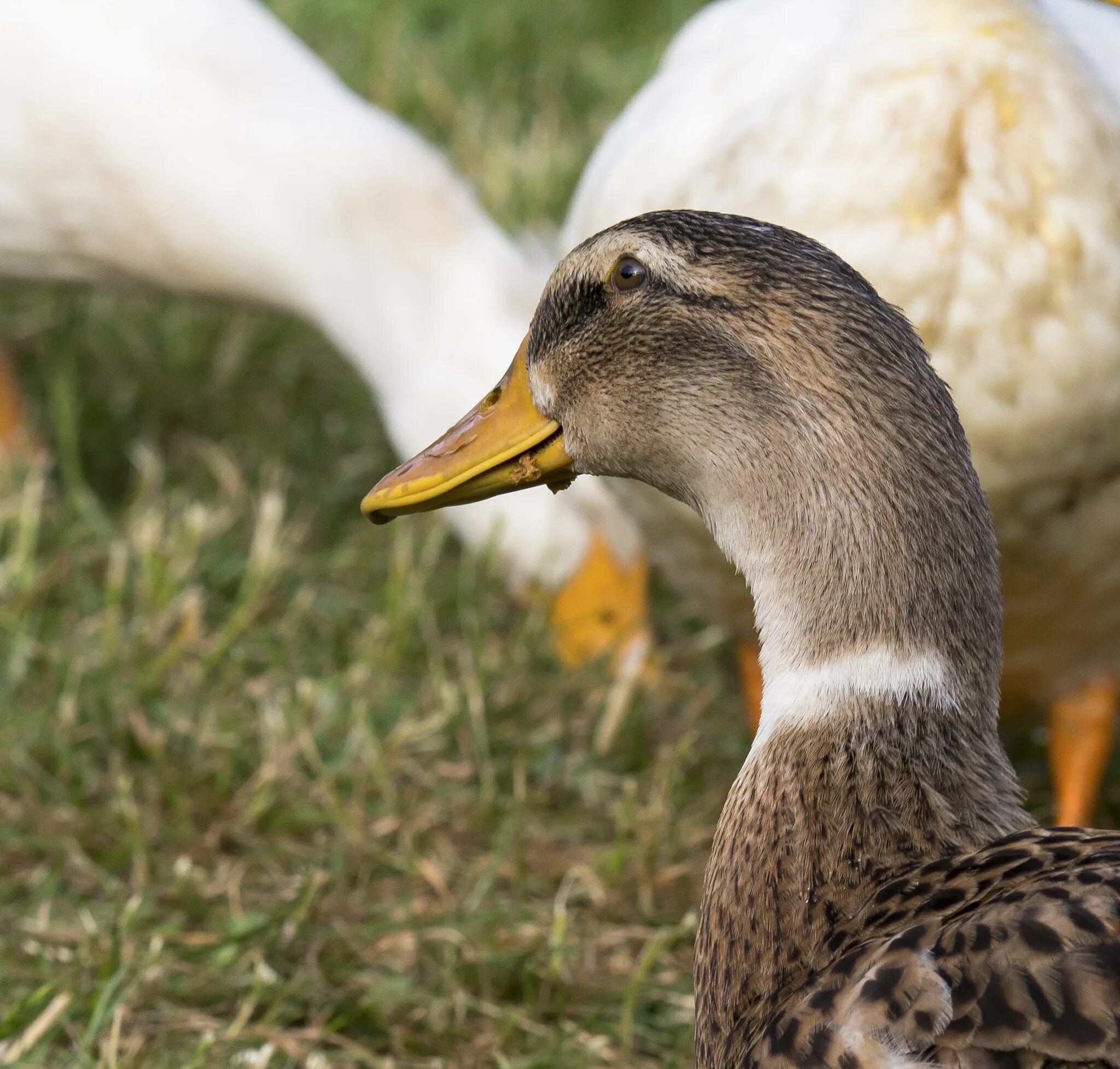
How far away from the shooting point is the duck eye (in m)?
1.64

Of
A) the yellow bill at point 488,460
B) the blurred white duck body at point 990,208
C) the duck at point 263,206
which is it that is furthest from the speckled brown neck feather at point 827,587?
the duck at point 263,206

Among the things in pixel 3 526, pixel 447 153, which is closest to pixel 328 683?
pixel 3 526

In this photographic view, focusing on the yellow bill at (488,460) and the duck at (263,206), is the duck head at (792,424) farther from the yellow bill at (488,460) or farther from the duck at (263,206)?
the duck at (263,206)

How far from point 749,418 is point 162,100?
2.07 meters

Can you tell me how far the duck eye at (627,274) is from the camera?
1.64 m

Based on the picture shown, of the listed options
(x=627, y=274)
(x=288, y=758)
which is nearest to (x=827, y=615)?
(x=627, y=274)

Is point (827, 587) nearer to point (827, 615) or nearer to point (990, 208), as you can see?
point (827, 615)

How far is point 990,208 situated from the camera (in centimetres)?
210

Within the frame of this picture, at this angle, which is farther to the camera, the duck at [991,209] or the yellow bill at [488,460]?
the duck at [991,209]

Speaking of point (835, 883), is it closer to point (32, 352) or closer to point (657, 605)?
point (657, 605)

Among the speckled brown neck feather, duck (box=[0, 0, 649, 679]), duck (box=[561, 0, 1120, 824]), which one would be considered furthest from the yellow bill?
duck (box=[0, 0, 649, 679])

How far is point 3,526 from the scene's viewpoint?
328cm

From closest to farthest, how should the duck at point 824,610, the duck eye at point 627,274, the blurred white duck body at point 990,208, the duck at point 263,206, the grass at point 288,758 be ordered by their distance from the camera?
A: the duck at point 824,610 → the duck eye at point 627,274 → the blurred white duck body at point 990,208 → the grass at point 288,758 → the duck at point 263,206

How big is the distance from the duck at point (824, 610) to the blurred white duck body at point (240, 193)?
157cm
